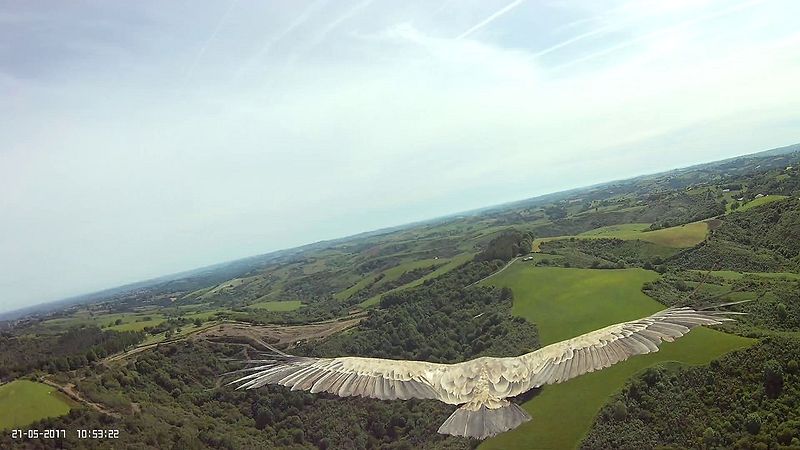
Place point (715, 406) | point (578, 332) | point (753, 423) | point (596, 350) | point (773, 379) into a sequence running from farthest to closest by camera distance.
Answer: point (578, 332) < point (715, 406) < point (773, 379) < point (753, 423) < point (596, 350)

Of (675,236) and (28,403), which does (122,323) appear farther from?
(675,236)

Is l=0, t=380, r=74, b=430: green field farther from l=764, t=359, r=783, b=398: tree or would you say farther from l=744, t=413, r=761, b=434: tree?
l=764, t=359, r=783, b=398: tree

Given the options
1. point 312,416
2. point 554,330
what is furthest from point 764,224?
point 312,416

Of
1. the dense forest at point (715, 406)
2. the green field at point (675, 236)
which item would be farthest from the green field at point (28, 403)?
the green field at point (675, 236)

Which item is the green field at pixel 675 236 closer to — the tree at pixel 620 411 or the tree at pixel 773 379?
the tree at pixel 773 379

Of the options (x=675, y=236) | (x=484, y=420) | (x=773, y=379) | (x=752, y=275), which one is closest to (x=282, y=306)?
(x=675, y=236)

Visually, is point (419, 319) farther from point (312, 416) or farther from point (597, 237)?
point (597, 237)

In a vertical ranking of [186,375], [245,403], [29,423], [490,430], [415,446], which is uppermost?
[490,430]

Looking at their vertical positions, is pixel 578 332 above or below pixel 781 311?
below
